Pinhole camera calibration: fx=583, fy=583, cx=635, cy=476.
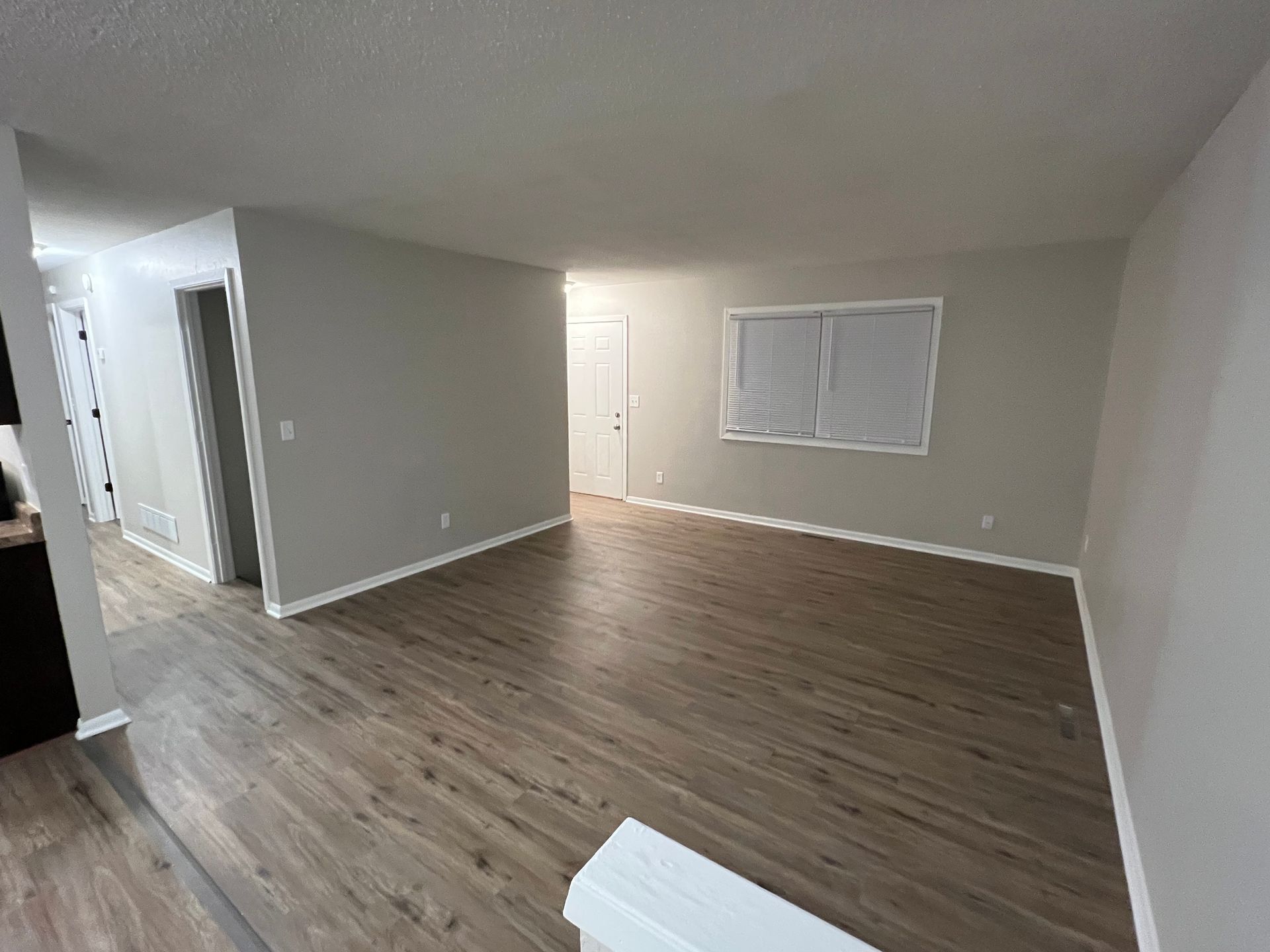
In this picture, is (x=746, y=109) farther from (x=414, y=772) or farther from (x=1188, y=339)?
(x=414, y=772)

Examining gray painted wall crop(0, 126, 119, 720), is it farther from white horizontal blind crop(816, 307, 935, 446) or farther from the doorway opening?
white horizontal blind crop(816, 307, 935, 446)

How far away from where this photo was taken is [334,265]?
11.9ft

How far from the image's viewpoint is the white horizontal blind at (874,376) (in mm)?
4684

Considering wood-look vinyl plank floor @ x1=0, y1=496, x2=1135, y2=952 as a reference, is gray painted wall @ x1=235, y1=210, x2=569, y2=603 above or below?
above

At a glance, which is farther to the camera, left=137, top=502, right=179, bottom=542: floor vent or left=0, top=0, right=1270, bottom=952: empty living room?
left=137, top=502, right=179, bottom=542: floor vent

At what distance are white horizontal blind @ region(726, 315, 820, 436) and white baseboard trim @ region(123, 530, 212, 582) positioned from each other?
4.48 metres

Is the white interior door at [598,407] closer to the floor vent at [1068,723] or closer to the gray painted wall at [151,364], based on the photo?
the gray painted wall at [151,364]

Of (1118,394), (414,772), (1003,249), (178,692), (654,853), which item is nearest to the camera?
(654,853)

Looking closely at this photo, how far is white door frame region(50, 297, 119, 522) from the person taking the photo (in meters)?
4.85

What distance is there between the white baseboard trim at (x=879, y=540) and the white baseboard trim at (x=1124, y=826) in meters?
1.43

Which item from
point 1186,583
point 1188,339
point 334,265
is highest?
point 334,265

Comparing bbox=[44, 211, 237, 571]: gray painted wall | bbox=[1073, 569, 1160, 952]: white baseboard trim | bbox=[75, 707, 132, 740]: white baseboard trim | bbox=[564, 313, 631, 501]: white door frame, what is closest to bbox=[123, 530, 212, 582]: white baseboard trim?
bbox=[44, 211, 237, 571]: gray painted wall

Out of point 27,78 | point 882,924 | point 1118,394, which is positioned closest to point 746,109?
point 27,78

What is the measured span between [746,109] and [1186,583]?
197 centimetres
